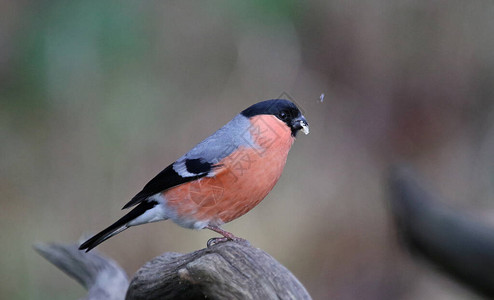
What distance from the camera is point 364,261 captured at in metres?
5.91

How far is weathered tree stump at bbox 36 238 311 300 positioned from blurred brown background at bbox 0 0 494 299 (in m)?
2.31

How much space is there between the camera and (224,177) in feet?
8.68

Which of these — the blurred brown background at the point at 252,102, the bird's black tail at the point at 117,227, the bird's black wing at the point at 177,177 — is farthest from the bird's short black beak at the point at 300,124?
the blurred brown background at the point at 252,102

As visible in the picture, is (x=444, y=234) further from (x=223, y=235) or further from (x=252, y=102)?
(x=252, y=102)

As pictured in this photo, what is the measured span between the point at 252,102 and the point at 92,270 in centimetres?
251

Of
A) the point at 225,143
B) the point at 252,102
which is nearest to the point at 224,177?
the point at 225,143

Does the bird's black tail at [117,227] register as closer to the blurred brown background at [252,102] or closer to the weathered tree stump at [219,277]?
the weathered tree stump at [219,277]

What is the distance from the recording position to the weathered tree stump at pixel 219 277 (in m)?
2.22

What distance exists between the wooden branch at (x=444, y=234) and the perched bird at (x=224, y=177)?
5.20 feet

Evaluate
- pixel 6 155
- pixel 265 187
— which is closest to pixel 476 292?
pixel 265 187

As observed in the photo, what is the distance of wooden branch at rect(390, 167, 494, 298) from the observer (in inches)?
143

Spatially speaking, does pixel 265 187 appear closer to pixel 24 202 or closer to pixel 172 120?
pixel 172 120

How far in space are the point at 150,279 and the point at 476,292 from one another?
7.24 feet

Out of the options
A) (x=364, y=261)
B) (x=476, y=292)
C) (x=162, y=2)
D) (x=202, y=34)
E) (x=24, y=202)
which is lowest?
(x=364, y=261)
